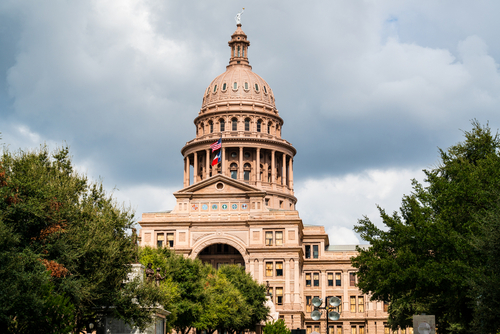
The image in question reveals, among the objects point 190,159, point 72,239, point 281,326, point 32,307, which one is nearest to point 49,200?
point 72,239

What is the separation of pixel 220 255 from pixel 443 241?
63702 mm

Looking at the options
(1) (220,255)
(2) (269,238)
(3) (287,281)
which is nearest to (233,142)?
(1) (220,255)

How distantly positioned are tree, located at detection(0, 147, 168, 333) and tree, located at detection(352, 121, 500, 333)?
15139mm

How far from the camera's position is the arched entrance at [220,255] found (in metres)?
104

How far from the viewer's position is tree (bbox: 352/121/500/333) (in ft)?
135

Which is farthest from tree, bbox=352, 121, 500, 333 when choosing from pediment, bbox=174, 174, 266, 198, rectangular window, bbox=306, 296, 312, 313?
rectangular window, bbox=306, 296, 312, 313

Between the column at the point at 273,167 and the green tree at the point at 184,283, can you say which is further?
the column at the point at 273,167

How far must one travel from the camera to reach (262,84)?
442ft

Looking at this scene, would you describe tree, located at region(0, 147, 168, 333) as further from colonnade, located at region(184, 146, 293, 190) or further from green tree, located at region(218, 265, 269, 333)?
colonnade, located at region(184, 146, 293, 190)

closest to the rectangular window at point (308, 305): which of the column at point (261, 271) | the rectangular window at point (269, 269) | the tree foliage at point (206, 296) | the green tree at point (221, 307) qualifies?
the rectangular window at point (269, 269)

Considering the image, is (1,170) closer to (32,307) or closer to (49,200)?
(49,200)

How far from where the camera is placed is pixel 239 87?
131000 millimetres

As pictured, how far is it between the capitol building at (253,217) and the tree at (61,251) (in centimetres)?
3753

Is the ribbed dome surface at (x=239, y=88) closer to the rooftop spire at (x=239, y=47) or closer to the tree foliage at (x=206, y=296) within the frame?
the rooftop spire at (x=239, y=47)
